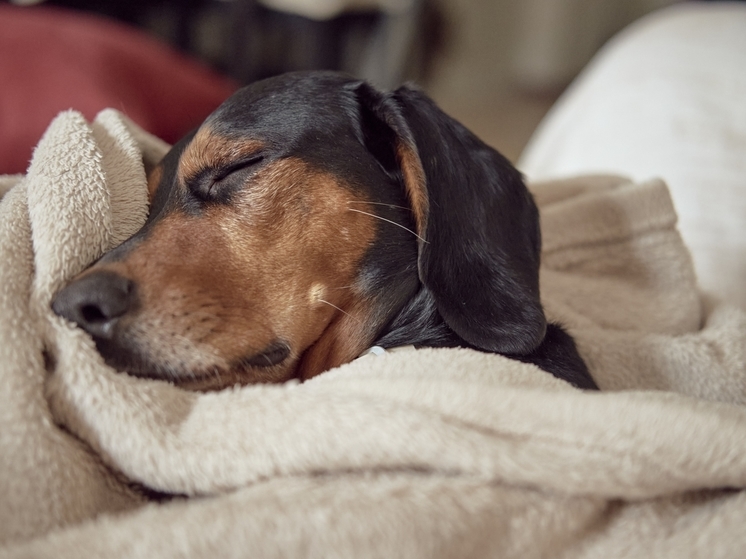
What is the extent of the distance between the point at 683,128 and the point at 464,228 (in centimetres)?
146

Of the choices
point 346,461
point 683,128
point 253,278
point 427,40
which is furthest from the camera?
point 427,40

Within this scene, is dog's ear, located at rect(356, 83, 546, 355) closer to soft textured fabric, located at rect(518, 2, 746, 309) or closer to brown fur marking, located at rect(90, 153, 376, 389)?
brown fur marking, located at rect(90, 153, 376, 389)

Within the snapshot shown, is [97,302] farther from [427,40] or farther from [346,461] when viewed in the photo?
[427,40]

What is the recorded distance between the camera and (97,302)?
0.79 m

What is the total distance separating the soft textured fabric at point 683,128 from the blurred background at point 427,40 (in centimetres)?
113

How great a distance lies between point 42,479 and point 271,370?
0.37 meters

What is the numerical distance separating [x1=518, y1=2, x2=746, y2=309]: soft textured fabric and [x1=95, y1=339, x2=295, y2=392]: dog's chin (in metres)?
1.15

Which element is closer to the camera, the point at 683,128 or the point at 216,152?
the point at 216,152

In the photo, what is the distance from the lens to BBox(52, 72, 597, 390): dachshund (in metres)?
0.93

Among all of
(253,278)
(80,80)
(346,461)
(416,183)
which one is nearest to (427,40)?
(80,80)

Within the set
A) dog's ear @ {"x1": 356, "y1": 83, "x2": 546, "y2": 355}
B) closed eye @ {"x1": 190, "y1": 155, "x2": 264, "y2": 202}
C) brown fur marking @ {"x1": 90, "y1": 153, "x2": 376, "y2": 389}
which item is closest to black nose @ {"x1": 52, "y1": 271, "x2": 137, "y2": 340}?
brown fur marking @ {"x1": 90, "y1": 153, "x2": 376, "y2": 389}

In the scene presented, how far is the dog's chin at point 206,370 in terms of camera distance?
32.4 inches

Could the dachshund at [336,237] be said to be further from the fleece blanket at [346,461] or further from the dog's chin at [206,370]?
the fleece blanket at [346,461]

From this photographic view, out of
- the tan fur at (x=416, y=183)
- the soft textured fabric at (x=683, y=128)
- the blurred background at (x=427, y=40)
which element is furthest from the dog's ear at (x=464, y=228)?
the blurred background at (x=427, y=40)
